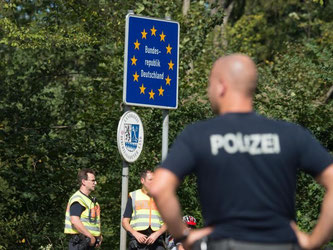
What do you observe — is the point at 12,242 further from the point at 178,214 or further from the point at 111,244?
the point at 178,214

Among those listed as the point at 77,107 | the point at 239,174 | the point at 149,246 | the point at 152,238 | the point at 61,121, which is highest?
the point at 77,107

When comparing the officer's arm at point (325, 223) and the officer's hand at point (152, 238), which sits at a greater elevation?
the officer's arm at point (325, 223)

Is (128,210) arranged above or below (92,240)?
above

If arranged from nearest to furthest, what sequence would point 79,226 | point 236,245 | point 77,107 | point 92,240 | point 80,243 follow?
point 236,245 → point 79,226 → point 92,240 → point 80,243 → point 77,107

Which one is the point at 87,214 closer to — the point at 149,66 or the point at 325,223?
the point at 149,66

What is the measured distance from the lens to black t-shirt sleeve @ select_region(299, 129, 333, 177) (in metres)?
3.79

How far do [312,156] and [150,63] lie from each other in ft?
26.2

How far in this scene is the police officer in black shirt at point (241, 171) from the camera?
3.65 m

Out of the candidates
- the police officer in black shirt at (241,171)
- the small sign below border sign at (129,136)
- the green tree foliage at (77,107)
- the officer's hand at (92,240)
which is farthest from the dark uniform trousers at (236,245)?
the green tree foliage at (77,107)

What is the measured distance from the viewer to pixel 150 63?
38.3 feet

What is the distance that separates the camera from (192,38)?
1780cm

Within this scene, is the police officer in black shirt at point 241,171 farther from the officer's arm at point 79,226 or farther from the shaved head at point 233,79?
the officer's arm at point 79,226

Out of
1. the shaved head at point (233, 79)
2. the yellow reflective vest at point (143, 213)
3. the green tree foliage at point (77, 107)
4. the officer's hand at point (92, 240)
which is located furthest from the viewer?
the green tree foliage at point (77, 107)

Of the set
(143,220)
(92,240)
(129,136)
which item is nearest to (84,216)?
(92,240)
